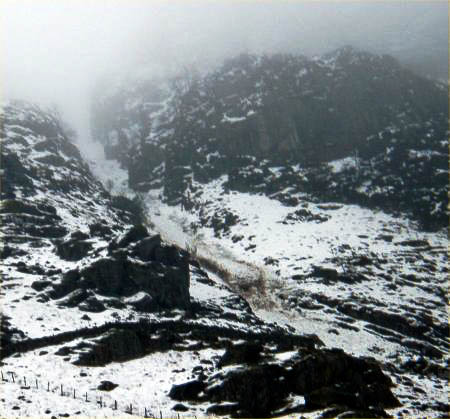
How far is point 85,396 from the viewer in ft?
178

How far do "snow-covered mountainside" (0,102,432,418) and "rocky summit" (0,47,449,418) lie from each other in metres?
0.32

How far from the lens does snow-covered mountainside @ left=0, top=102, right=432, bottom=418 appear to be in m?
54.6

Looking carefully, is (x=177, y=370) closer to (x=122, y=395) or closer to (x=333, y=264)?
(x=122, y=395)

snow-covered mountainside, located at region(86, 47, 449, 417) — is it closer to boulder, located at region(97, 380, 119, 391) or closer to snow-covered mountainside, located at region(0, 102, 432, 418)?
snow-covered mountainside, located at region(0, 102, 432, 418)

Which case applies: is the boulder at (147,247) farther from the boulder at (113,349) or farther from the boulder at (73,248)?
the boulder at (113,349)

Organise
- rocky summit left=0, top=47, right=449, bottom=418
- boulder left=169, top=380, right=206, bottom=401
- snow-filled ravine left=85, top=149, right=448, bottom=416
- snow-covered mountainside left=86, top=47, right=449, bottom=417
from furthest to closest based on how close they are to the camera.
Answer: snow-filled ravine left=85, top=149, right=448, bottom=416, snow-covered mountainside left=86, top=47, right=449, bottom=417, rocky summit left=0, top=47, right=449, bottom=418, boulder left=169, top=380, right=206, bottom=401

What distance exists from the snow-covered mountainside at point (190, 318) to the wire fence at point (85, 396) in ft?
0.72

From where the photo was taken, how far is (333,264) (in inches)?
5266

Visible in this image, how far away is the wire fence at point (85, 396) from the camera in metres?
51.0

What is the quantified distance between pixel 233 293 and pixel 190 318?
21993 millimetres

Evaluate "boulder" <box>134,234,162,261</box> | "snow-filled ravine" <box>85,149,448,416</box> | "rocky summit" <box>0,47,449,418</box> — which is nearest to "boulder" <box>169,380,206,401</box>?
"rocky summit" <box>0,47,449,418</box>

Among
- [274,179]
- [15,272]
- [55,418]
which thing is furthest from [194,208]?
[55,418]

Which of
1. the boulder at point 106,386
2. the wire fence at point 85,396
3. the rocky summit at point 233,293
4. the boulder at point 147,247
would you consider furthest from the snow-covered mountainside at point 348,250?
the boulder at point 147,247

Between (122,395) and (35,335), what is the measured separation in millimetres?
25788
